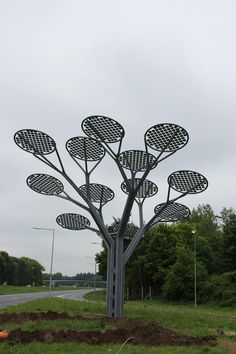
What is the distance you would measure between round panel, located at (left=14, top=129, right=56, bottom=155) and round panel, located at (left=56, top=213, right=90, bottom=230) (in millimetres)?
5227

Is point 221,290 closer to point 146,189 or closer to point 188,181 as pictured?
point 146,189

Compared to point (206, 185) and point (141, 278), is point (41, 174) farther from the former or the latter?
point (141, 278)

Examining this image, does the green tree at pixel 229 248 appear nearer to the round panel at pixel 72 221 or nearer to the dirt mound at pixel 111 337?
the round panel at pixel 72 221

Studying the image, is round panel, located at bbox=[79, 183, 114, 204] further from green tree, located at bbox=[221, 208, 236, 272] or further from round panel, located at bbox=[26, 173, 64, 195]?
green tree, located at bbox=[221, 208, 236, 272]

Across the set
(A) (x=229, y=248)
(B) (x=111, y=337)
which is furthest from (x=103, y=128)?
(A) (x=229, y=248)

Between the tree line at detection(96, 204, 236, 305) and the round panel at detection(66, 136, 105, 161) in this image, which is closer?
the round panel at detection(66, 136, 105, 161)

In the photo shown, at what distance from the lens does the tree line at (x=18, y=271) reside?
109 meters

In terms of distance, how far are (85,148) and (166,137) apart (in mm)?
3906

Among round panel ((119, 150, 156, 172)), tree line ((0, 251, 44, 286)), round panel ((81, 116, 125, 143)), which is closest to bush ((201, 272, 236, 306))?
round panel ((119, 150, 156, 172))

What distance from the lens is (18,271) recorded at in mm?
121750

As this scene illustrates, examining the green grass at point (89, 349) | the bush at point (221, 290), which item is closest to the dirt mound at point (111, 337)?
the green grass at point (89, 349)

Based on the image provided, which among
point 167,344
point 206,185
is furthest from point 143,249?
point 167,344

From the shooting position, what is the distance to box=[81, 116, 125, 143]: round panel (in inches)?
789

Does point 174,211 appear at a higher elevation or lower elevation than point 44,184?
lower
